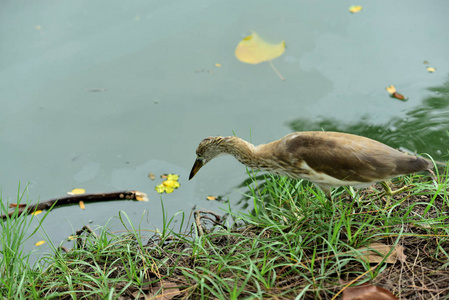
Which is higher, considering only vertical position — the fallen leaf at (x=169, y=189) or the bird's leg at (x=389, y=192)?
the bird's leg at (x=389, y=192)

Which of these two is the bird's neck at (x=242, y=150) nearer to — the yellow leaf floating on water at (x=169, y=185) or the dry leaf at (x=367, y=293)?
the yellow leaf floating on water at (x=169, y=185)

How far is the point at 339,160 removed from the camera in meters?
3.18

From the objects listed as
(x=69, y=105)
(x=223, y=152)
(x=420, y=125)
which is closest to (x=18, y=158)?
(x=69, y=105)

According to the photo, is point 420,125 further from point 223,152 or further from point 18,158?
point 18,158

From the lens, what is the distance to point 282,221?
3471 millimetres

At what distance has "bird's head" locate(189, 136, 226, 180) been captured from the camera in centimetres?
388

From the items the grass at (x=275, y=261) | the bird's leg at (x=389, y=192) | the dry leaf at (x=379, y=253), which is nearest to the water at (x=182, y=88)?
the grass at (x=275, y=261)

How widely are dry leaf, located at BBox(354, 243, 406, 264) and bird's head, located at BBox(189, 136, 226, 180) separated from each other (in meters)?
1.49

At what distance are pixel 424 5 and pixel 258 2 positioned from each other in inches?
81.3

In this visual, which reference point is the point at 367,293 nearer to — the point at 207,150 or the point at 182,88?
the point at 207,150

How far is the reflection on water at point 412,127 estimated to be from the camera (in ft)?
14.7

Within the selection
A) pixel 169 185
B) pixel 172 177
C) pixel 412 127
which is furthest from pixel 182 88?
pixel 412 127

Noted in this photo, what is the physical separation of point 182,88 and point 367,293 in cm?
317

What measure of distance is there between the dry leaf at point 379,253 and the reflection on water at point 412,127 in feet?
5.75
